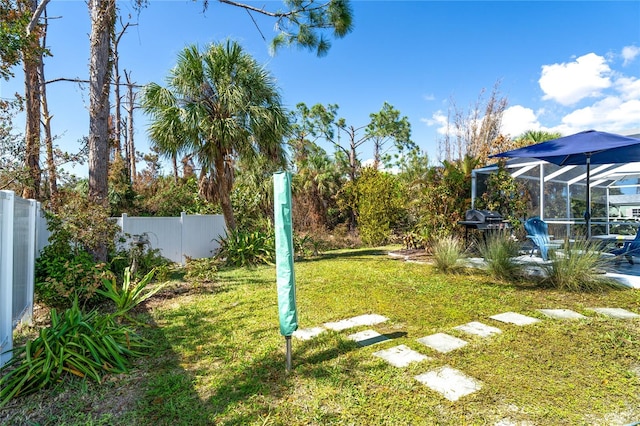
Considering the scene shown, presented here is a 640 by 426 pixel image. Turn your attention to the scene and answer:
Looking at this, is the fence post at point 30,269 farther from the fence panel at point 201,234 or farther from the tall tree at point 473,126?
the tall tree at point 473,126

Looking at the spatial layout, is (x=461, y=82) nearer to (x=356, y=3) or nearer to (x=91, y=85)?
(x=356, y=3)

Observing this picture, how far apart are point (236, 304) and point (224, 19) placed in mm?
7736

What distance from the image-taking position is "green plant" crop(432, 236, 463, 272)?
276 inches

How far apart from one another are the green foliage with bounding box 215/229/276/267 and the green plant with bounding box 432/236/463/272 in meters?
4.30

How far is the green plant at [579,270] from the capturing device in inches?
210

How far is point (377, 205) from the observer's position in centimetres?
1214

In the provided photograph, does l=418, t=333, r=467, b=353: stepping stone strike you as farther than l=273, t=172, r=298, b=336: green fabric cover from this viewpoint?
Yes

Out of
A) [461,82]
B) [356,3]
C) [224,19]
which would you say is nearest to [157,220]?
[224,19]

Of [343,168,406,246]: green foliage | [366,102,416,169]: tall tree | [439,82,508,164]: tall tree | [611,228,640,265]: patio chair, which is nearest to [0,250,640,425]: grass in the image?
[611,228,640,265]: patio chair

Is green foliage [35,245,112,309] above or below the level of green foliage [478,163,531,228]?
below

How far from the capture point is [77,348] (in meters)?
3.04

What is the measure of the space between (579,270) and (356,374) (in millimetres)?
4582

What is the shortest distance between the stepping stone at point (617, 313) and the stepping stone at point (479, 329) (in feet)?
5.42

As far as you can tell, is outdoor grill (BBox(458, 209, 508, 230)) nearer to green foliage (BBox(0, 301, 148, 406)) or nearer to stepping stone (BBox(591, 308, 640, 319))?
stepping stone (BBox(591, 308, 640, 319))
